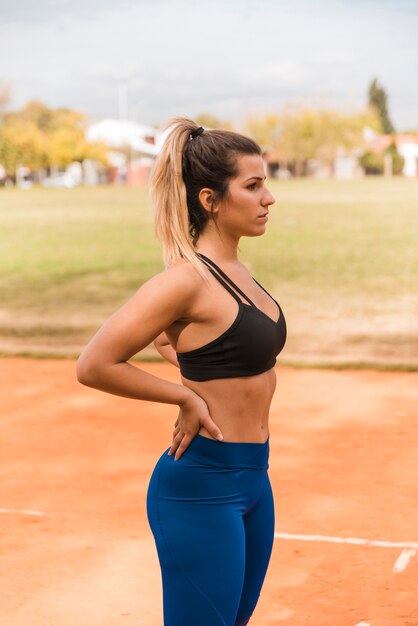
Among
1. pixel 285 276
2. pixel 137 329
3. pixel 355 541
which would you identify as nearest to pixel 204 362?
pixel 137 329

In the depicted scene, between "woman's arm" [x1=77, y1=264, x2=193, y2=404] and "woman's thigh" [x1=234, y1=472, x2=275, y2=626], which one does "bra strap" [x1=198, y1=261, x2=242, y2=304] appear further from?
"woman's thigh" [x1=234, y1=472, x2=275, y2=626]

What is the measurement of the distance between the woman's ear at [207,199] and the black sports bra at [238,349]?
159 mm

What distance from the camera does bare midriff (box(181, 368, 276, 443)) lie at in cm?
312

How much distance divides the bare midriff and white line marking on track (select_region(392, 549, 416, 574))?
8.26 ft

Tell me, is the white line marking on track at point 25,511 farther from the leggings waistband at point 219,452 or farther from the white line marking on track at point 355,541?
the leggings waistband at point 219,452

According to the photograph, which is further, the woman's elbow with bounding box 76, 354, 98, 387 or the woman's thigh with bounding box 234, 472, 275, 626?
the woman's thigh with bounding box 234, 472, 275, 626

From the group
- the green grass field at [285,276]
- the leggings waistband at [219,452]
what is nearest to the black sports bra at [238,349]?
the leggings waistband at [219,452]

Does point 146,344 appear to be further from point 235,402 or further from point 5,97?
point 5,97

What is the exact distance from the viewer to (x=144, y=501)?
6.59m

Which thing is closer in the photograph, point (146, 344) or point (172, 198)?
point (146, 344)

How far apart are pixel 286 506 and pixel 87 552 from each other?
1456 mm

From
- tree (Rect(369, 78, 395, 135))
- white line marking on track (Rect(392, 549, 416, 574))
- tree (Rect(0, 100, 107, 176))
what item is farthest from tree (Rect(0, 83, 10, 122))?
white line marking on track (Rect(392, 549, 416, 574))

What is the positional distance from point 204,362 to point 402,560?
290 centimetres

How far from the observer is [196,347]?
10.2 feet
